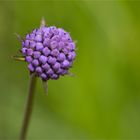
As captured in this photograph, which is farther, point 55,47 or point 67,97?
point 67,97

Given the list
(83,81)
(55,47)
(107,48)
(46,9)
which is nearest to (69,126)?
(83,81)

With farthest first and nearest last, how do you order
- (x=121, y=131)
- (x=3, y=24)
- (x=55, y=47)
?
1. (x=3, y=24)
2. (x=121, y=131)
3. (x=55, y=47)

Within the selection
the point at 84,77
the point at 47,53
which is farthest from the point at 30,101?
the point at 84,77

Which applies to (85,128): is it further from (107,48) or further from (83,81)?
(107,48)

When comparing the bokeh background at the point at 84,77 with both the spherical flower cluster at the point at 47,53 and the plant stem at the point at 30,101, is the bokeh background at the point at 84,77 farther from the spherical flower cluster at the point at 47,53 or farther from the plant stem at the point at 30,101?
the spherical flower cluster at the point at 47,53

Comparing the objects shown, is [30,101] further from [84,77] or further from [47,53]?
[84,77]

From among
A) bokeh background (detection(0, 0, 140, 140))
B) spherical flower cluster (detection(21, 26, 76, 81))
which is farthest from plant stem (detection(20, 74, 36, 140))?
bokeh background (detection(0, 0, 140, 140))
